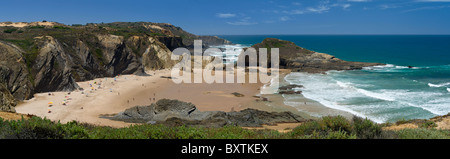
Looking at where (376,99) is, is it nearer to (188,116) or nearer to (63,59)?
Result: (188,116)

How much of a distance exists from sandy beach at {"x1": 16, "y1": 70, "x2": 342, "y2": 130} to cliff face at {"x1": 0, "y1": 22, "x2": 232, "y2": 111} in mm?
1888

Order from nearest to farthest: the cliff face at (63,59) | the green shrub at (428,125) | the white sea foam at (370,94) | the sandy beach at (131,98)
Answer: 1. the green shrub at (428,125)
2. the sandy beach at (131,98)
3. the cliff face at (63,59)
4. the white sea foam at (370,94)

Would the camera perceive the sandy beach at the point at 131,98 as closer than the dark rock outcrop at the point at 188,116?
No

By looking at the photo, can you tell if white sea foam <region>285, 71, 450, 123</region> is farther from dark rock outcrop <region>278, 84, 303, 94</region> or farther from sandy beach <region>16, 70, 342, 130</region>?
sandy beach <region>16, 70, 342, 130</region>

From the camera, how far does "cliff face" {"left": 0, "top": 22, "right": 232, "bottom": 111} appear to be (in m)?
29.6

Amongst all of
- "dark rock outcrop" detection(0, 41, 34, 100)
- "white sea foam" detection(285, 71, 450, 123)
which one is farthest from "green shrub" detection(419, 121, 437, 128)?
"dark rock outcrop" detection(0, 41, 34, 100)

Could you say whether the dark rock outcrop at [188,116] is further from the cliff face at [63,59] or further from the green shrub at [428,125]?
the green shrub at [428,125]

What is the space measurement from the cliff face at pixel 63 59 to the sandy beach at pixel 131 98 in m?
1.89

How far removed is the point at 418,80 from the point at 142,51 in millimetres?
50576

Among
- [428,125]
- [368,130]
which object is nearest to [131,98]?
[428,125]

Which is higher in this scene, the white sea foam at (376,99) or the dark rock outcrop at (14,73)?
the dark rock outcrop at (14,73)

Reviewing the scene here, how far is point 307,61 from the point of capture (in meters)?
64.9

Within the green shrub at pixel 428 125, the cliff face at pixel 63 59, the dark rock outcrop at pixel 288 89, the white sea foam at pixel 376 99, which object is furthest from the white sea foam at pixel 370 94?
the cliff face at pixel 63 59

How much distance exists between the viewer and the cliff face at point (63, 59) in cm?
2959
